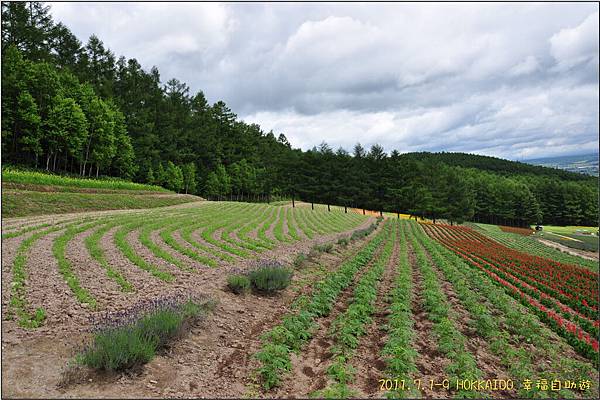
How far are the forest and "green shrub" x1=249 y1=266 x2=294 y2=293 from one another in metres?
38.8

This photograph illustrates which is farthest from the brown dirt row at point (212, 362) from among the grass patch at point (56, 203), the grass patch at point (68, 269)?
the grass patch at point (56, 203)

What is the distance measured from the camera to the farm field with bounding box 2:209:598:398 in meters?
5.56

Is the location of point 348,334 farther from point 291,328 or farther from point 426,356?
point 426,356

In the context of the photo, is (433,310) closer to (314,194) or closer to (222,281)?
(222,281)

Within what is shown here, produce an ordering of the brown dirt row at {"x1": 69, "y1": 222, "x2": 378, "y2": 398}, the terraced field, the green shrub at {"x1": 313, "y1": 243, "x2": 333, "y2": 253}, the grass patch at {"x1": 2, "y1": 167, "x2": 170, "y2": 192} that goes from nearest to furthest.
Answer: the brown dirt row at {"x1": 69, "y1": 222, "x2": 378, "y2": 398} → the terraced field → the green shrub at {"x1": 313, "y1": 243, "x2": 333, "y2": 253} → the grass patch at {"x1": 2, "y1": 167, "x2": 170, "y2": 192}

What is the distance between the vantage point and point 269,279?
1114 cm

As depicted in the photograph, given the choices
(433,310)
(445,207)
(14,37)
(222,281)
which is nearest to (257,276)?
(222,281)

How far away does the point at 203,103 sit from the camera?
296 ft

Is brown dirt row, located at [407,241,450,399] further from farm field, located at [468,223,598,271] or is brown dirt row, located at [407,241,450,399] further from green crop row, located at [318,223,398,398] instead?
farm field, located at [468,223,598,271]

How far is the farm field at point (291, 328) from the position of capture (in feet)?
18.2

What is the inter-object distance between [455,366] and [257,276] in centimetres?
652

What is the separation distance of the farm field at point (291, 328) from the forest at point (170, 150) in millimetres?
31873

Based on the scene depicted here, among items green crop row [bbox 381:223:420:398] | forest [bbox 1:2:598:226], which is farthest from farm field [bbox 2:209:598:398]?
forest [bbox 1:2:598:226]

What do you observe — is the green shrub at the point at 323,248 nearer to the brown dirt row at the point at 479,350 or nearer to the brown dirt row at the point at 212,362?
the brown dirt row at the point at 479,350
